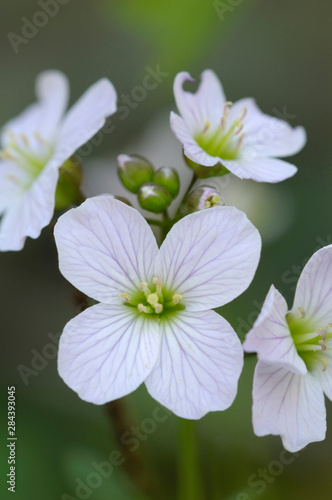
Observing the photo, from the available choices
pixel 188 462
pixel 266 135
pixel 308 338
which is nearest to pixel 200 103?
pixel 266 135

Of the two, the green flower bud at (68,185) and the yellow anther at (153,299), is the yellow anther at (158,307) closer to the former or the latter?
the yellow anther at (153,299)

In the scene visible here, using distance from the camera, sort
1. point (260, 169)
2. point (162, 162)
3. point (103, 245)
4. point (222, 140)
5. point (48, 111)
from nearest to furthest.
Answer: point (103, 245), point (260, 169), point (222, 140), point (48, 111), point (162, 162)

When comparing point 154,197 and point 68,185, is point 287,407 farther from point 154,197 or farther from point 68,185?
point 68,185

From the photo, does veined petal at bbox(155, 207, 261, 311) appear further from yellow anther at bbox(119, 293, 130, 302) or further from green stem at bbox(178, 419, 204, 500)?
green stem at bbox(178, 419, 204, 500)

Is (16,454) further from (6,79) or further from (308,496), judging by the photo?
(6,79)

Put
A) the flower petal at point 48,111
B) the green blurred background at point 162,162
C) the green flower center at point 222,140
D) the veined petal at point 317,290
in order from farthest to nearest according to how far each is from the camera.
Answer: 1. the green blurred background at point 162,162
2. the flower petal at point 48,111
3. the green flower center at point 222,140
4. the veined petal at point 317,290

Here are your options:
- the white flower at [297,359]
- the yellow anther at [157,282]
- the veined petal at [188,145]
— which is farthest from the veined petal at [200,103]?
the white flower at [297,359]

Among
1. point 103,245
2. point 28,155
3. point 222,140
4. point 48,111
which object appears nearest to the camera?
point 103,245
